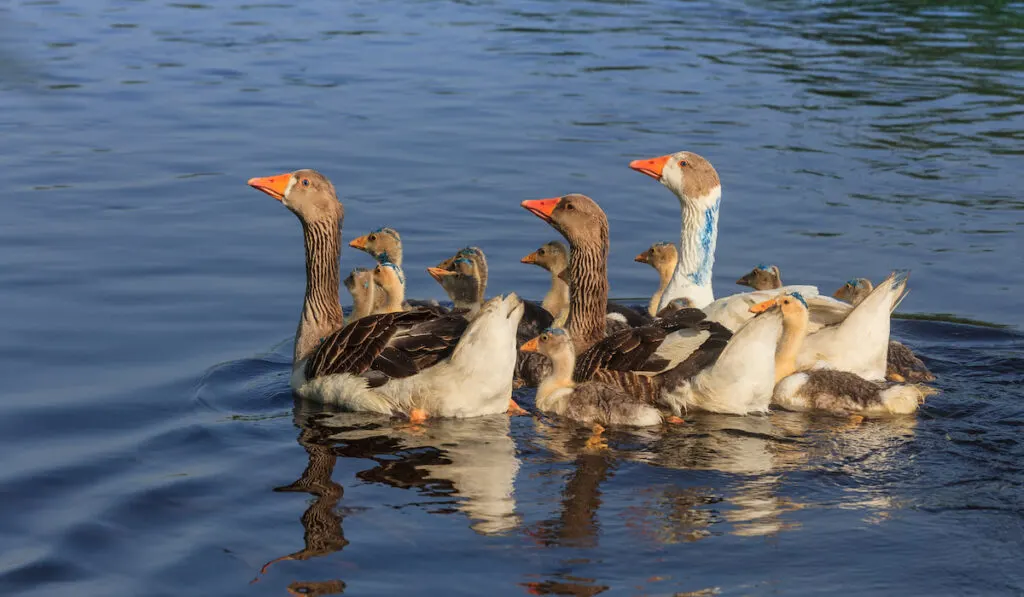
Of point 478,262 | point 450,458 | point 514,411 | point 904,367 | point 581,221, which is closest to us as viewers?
point 450,458

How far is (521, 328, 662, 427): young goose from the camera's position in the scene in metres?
10.1

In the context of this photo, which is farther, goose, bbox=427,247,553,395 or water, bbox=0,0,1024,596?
goose, bbox=427,247,553,395

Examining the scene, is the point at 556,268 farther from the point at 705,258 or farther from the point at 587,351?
the point at 587,351

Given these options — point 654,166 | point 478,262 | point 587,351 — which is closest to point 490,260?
point 478,262

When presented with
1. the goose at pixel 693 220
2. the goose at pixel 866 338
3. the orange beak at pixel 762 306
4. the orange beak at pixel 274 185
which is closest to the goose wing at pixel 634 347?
the orange beak at pixel 762 306

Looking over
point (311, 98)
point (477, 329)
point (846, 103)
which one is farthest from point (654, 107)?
point (477, 329)

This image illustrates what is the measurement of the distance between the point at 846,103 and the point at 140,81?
42.6 ft

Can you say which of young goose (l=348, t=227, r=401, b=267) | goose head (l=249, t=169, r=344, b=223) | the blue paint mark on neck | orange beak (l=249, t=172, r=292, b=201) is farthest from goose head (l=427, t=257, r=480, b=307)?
the blue paint mark on neck

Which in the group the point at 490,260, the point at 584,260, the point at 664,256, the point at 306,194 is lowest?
the point at 490,260

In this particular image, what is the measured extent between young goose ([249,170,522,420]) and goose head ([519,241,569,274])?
288 cm

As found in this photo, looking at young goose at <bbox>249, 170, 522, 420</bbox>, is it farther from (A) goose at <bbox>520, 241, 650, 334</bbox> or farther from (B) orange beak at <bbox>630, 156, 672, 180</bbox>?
(B) orange beak at <bbox>630, 156, 672, 180</bbox>

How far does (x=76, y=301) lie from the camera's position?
13375mm

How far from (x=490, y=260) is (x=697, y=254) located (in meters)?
3.15

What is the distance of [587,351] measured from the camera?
11297mm
